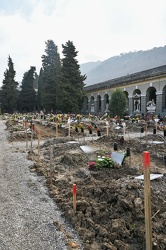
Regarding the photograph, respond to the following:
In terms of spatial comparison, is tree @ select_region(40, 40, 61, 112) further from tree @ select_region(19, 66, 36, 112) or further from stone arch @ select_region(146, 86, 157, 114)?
stone arch @ select_region(146, 86, 157, 114)

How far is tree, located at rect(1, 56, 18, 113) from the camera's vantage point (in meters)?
54.9

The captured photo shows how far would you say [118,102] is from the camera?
1183 inches

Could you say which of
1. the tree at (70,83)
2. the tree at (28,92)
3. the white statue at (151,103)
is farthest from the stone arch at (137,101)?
the tree at (28,92)

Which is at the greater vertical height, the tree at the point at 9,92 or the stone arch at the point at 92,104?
the tree at the point at 9,92

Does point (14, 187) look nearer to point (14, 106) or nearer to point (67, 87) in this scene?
point (67, 87)

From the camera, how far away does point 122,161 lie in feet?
25.3

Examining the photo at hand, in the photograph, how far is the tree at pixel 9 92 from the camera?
5488 centimetres

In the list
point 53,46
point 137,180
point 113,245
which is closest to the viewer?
point 113,245

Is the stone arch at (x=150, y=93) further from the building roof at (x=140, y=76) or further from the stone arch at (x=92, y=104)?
the stone arch at (x=92, y=104)

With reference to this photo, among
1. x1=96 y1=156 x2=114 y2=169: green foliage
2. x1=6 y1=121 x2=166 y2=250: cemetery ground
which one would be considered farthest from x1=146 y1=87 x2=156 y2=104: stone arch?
x1=96 y1=156 x2=114 y2=169: green foliage

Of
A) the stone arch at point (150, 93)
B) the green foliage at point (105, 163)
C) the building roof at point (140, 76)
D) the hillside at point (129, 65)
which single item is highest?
the hillside at point (129, 65)

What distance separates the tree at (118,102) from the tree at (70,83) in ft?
34.2

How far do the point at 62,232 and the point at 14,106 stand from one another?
55.3m

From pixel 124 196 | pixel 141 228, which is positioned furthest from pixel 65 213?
pixel 141 228
